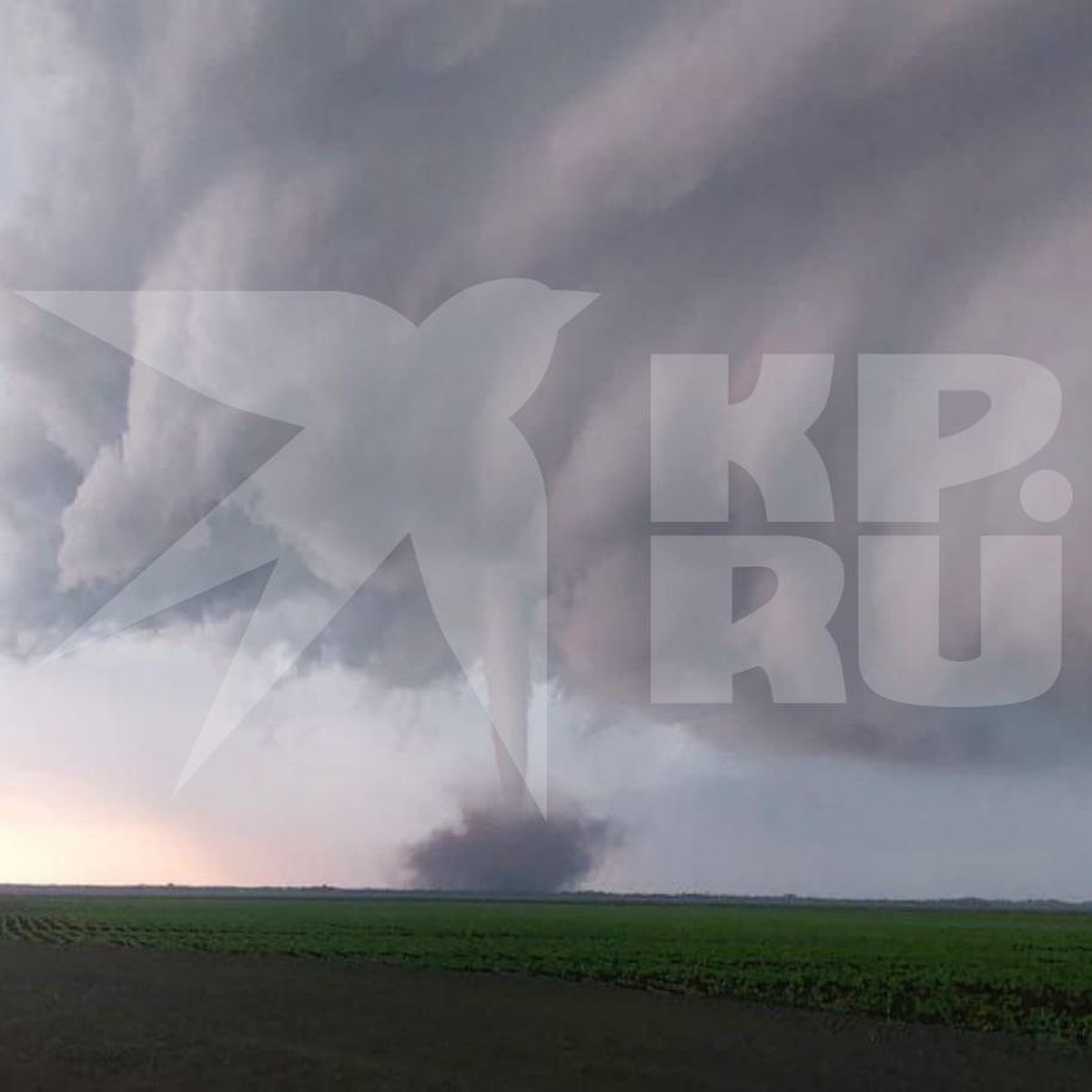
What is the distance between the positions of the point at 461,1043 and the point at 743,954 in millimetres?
28432

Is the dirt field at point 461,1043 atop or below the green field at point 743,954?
atop

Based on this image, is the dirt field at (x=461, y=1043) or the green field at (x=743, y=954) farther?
the green field at (x=743, y=954)

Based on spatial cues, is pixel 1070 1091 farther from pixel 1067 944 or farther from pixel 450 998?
pixel 1067 944

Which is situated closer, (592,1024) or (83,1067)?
(83,1067)

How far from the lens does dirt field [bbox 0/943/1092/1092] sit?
20.2m

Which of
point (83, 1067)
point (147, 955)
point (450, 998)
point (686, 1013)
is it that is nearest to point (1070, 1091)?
point (686, 1013)

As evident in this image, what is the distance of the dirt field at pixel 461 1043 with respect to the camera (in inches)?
797

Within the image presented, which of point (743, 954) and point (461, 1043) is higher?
point (461, 1043)

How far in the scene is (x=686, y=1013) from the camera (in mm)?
28875

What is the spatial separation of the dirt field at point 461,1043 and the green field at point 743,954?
4491mm

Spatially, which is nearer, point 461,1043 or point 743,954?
point 461,1043

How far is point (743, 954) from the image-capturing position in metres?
48.2

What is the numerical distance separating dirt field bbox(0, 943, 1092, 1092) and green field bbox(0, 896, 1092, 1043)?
4491mm

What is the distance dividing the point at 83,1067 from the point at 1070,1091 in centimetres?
2099
